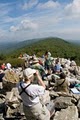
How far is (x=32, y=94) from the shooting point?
19.7ft

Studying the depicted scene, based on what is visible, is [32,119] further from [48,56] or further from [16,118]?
[48,56]

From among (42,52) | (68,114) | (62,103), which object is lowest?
(42,52)

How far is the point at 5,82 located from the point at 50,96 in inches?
114

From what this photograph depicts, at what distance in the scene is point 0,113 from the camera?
30.1 feet

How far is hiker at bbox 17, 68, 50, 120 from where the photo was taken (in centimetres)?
594

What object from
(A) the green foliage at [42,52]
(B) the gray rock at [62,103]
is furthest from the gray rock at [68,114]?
(A) the green foliage at [42,52]

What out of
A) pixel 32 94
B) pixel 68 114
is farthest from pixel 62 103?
pixel 32 94

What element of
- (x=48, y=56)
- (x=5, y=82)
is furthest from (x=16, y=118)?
(x=48, y=56)

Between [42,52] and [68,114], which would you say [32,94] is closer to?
[68,114]

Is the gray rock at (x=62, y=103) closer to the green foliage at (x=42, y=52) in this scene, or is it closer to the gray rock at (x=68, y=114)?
the gray rock at (x=68, y=114)

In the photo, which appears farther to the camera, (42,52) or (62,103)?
(42,52)

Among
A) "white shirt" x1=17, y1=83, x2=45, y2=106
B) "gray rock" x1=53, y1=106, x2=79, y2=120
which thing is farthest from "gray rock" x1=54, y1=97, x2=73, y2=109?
"white shirt" x1=17, y1=83, x2=45, y2=106

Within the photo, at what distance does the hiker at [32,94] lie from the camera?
5938 millimetres

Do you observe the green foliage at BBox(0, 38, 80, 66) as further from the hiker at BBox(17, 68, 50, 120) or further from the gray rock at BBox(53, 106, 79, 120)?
the hiker at BBox(17, 68, 50, 120)
